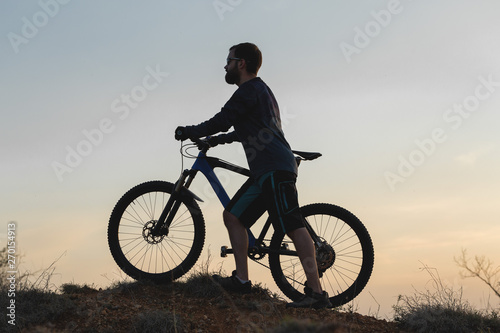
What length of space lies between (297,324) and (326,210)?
9.44 feet

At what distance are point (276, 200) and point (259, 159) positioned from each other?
424 mm

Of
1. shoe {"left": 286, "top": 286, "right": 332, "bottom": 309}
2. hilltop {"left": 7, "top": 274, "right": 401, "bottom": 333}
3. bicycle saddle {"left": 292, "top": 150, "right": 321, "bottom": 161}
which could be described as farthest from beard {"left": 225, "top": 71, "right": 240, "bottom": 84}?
shoe {"left": 286, "top": 286, "right": 332, "bottom": 309}

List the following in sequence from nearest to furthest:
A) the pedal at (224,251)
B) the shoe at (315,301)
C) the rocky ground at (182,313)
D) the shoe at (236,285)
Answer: the rocky ground at (182,313) < the shoe at (315,301) < the shoe at (236,285) < the pedal at (224,251)

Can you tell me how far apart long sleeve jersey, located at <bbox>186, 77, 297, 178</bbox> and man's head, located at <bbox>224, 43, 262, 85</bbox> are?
0.46 feet

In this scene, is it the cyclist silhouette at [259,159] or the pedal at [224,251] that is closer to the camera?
the cyclist silhouette at [259,159]

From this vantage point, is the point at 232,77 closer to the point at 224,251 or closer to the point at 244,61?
the point at 244,61

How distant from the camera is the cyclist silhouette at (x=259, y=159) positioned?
5.14 meters

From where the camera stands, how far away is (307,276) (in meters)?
5.29

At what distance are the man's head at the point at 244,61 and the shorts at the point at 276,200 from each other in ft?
3.44

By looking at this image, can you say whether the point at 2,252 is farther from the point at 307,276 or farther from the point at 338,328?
the point at 338,328

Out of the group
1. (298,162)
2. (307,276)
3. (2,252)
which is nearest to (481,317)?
(307,276)

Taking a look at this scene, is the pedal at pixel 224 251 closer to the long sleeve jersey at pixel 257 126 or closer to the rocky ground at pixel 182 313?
the rocky ground at pixel 182 313

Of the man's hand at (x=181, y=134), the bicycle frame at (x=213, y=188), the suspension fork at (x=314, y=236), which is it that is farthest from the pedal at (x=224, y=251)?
the man's hand at (x=181, y=134)

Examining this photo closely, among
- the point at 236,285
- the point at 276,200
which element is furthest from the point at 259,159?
the point at 236,285
